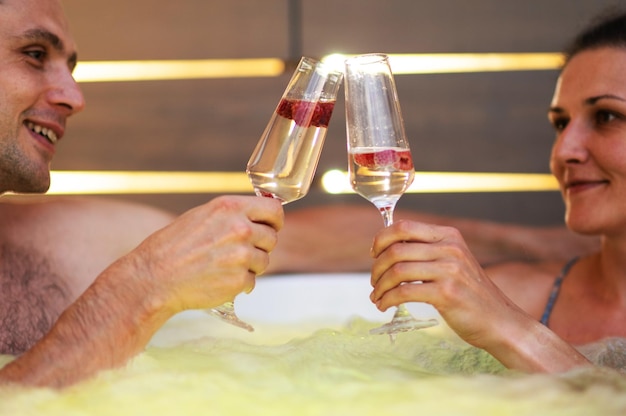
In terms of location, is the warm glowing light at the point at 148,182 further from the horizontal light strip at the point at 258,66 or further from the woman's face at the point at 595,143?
the woman's face at the point at 595,143

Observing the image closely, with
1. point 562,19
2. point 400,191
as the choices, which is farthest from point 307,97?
point 562,19

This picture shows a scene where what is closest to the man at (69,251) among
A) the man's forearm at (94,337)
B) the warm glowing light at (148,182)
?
the man's forearm at (94,337)

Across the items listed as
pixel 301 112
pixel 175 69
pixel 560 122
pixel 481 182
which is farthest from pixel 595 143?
pixel 175 69

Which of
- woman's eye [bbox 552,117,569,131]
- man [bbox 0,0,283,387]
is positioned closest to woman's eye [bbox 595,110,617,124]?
woman's eye [bbox 552,117,569,131]

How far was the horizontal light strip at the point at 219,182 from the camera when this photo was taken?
3191mm

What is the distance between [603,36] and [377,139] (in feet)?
2.97

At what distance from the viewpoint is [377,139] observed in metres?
1.32

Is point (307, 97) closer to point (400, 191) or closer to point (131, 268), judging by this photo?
point (400, 191)

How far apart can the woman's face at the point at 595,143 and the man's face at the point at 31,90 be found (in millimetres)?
1155

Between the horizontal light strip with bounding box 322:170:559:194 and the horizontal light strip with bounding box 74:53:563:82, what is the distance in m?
0.42

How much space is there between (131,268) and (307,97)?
0.40 m

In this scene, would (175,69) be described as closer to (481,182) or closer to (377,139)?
(481,182)

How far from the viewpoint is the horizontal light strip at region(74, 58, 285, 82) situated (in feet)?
10.4

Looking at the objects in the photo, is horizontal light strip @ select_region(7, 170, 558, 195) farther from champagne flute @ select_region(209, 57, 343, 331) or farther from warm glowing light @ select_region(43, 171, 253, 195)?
champagne flute @ select_region(209, 57, 343, 331)
